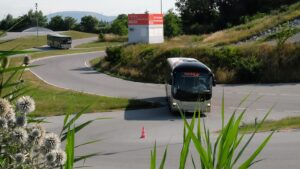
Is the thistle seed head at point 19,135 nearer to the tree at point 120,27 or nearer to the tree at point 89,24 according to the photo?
the tree at point 120,27

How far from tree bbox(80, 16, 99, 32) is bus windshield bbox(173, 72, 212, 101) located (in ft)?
312

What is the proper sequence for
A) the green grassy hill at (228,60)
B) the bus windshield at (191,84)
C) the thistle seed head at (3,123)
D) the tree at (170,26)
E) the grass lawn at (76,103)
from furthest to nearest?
the tree at (170,26) → the green grassy hill at (228,60) → the grass lawn at (76,103) → the bus windshield at (191,84) → the thistle seed head at (3,123)

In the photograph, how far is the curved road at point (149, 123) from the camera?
17453 millimetres

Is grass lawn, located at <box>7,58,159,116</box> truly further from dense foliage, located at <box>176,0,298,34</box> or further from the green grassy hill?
dense foliage, located at <box>176,0,298,34</box>

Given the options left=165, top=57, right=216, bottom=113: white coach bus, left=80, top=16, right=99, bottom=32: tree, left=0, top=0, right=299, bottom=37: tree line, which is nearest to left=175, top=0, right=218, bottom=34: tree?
left=0, top=0, right=299, bottom=37: tree line

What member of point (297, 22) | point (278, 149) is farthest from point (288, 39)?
point (278, 149)

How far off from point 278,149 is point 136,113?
36.4 ft

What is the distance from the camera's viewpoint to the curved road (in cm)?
1745

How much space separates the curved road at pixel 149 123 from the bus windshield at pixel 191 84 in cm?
133

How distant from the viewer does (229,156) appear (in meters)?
2.52

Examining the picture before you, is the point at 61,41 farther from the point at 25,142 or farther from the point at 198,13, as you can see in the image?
the point at 25,142

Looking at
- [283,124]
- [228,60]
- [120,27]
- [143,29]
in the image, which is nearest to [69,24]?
[120,27]

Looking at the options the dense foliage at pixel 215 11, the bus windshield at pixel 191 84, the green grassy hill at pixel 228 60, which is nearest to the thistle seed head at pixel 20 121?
the bus windshield at pixel 191 84

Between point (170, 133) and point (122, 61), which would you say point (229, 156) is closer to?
point (170, 133)
